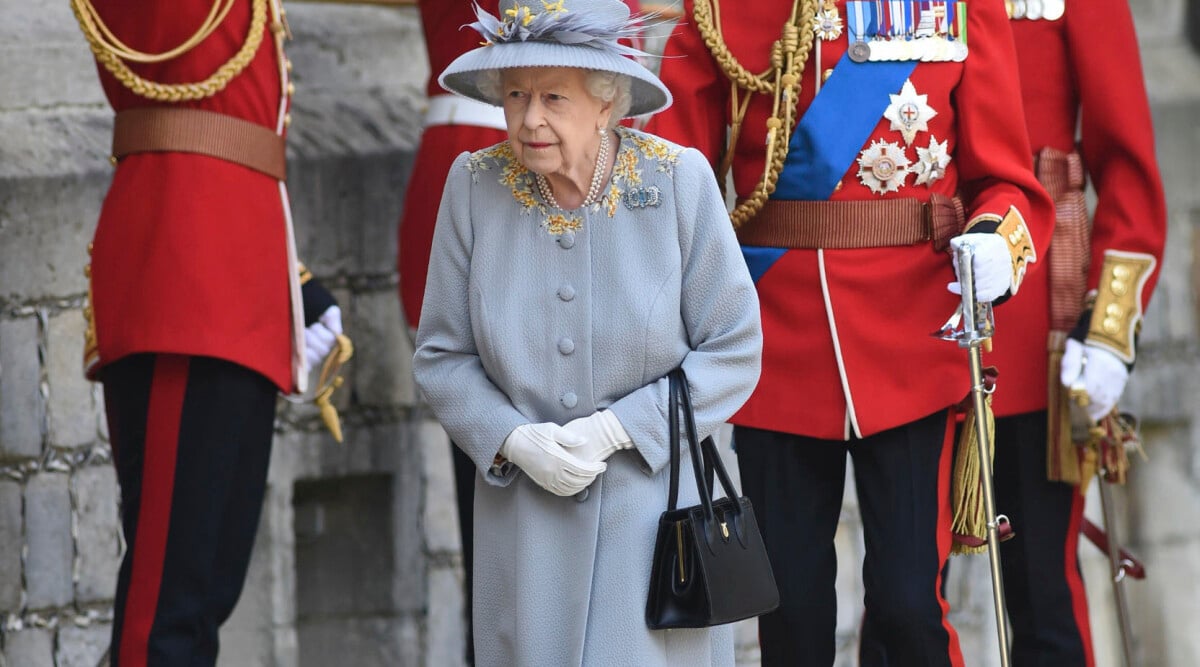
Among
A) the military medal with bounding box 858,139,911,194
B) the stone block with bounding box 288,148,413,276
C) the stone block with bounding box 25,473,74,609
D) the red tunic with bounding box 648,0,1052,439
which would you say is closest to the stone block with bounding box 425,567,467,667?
the stone block with bounding box 288,148,413,276

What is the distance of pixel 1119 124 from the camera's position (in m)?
4.67

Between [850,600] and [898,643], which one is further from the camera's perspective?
A: [850,600]

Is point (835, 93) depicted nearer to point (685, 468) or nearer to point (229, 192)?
point (685, 468)

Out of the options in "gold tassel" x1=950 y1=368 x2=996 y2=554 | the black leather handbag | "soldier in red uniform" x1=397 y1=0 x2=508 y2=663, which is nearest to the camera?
the black leather handbag

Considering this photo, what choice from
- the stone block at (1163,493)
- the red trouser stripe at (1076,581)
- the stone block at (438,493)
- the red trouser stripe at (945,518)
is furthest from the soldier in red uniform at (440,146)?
the stone block at (1163,493)

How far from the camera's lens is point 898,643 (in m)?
4.11

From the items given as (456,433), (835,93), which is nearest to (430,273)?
(456,433)

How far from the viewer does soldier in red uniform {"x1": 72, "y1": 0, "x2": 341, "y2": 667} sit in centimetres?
415

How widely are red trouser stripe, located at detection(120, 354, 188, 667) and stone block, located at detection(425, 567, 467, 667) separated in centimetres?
181

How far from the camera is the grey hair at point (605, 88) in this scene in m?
3.65

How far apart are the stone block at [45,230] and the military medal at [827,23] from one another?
2.07 m

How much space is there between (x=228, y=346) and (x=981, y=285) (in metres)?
1.55

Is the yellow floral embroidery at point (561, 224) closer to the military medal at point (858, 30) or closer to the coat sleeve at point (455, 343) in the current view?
the coat sleeve at point (455, 343)

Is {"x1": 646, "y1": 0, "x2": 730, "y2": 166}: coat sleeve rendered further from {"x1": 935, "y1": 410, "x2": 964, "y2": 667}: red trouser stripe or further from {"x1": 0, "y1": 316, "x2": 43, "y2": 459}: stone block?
{"x1": 0, "y1": 316, "x2": 43, "y2": 459}: stone block
